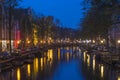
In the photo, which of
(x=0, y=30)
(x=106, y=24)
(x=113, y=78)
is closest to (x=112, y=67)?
(x=106, y=24)

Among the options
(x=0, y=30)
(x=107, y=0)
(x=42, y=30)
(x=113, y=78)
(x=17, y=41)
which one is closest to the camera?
(x=107, y=0)

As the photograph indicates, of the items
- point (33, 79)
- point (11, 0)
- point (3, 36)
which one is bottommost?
point (33, 79)

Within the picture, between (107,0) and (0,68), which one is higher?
(107,0)

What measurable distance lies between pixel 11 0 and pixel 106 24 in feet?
87.6

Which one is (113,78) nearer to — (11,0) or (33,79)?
(33,79)

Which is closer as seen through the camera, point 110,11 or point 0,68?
point 110,11

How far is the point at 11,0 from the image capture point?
246 ft

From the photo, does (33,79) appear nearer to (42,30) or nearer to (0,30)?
(0,30)

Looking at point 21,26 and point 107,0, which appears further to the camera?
point 21,26

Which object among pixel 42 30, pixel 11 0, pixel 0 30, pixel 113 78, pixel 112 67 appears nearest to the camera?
pixel 113 78

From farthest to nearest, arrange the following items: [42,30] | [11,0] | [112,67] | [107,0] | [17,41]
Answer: [42,30] → [17,41] → [11,0] → [112,67] → [107,0]

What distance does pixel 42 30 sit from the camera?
14788cm

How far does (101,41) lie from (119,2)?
92.5 m

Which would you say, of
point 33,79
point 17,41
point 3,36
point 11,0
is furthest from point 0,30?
point 33,79
